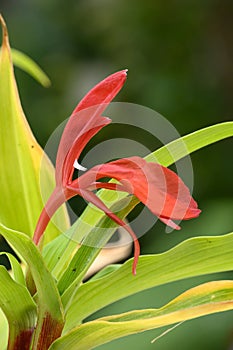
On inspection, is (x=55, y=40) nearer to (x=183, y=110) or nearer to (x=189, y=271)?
(x=183, y=110)

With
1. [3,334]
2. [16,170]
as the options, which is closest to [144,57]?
[16,170]

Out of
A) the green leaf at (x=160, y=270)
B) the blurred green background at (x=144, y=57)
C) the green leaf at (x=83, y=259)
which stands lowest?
the blurred green background at (x=144, y=57)

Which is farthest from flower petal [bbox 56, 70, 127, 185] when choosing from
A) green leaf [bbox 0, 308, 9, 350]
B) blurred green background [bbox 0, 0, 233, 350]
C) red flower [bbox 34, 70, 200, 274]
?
blurred green background [bbox 0, 0, 233, 350]

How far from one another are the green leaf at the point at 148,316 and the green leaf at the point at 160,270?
0.7 inches

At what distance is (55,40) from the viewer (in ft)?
6.79

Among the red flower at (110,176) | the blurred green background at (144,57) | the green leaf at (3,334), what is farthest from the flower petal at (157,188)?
the blurred green background at (144,57)

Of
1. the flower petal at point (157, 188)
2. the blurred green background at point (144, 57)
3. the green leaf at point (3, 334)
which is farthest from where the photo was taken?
the blurred green background at point (144, 57)

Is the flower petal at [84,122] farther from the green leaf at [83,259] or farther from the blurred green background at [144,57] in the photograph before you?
the blurred green background at [144,57]

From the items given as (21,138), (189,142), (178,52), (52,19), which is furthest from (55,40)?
(189,142)

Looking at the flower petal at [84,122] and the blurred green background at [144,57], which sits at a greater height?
the flower petal at [84,122]

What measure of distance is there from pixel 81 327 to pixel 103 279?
4cm

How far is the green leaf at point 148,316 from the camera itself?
1.35 ft

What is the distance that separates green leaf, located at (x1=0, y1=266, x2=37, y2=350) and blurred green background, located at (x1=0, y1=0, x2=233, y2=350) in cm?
125

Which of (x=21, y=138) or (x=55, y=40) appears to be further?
(x=55, y=40)
